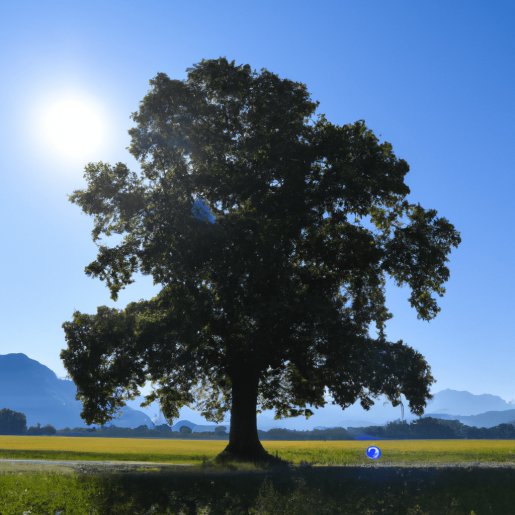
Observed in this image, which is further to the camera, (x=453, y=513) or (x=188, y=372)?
(x=188, y=372)

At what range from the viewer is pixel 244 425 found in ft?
135

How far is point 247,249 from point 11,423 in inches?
7104

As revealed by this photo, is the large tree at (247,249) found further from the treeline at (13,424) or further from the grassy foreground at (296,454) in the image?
the treeline at (13,424)

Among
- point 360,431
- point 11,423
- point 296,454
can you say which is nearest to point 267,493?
point 296,454

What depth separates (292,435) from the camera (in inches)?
5655

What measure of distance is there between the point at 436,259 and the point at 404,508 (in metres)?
21.8

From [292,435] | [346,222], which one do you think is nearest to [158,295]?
[346,222]

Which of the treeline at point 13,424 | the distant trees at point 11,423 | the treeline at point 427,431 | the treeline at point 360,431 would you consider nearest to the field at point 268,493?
the treeline at point 360,431

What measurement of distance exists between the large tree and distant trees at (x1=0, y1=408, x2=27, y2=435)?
167160 millimetres

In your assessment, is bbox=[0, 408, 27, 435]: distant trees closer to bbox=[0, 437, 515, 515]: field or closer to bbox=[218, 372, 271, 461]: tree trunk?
bbox=[218, 372, 271, 461]: tree trunk

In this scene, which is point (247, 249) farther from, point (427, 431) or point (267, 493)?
point (427, 431)

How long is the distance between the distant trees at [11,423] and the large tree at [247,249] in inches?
6581

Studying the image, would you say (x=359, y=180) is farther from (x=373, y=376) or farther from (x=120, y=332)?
(x=120, y=332)

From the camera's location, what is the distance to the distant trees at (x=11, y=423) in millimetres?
189625
